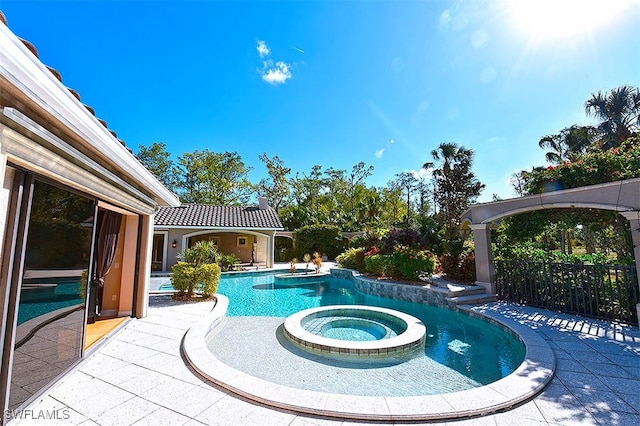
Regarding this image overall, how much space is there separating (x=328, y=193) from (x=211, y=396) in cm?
3430

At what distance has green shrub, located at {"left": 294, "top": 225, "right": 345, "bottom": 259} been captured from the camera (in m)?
25.9

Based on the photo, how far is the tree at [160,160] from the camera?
33688mm

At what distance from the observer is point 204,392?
3775mm

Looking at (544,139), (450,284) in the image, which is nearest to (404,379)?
(450,284)

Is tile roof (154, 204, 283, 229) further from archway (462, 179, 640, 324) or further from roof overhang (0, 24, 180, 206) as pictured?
roof overhang (0, 24, 180, 206)

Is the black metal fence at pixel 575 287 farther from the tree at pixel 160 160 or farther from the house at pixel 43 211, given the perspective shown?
the tree at pixel 160 160

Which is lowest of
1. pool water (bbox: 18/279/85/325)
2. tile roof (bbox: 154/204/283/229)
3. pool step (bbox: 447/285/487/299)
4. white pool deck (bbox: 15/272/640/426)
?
white pool deck (bbox: 15/272/640/426)

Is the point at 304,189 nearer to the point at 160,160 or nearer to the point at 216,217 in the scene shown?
the point at 216,217

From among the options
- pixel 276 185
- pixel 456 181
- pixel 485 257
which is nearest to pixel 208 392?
pixel 485 257

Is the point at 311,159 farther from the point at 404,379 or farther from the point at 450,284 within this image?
the point at 404,379

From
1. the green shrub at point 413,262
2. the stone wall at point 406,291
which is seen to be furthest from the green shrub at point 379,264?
the stone wall at point 406,291

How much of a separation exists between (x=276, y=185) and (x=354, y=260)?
69.0ft

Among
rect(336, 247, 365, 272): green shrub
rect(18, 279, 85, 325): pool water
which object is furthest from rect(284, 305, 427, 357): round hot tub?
rect(336, 247, 365, 272): green shrub

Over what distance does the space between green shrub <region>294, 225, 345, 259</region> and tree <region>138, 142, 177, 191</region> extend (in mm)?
19577
